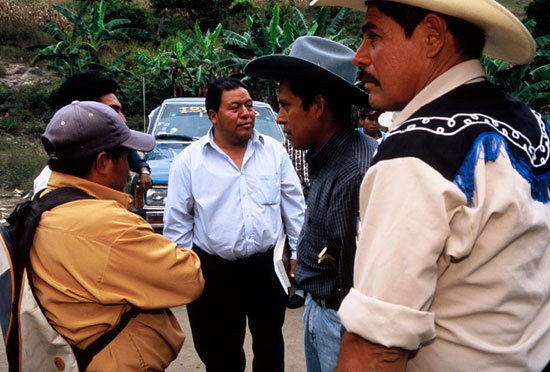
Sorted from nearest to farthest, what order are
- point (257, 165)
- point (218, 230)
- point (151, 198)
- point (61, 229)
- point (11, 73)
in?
point (61, 229) → point (218, 230) → point (257, 165) → point (151, 198) → point (11, 73)

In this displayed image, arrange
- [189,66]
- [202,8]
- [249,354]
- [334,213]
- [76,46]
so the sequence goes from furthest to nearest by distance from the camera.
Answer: [202,8] < [189,66] < [76,46] < [249,354] < [334,213]

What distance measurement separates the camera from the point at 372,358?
983mm

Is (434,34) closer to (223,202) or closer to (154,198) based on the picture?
(223,202)

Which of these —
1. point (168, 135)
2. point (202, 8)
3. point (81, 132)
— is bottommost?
point (202, 8)

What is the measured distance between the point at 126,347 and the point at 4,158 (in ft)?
40.8

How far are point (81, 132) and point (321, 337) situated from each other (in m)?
1.27

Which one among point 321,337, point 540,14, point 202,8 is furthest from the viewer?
point 202,8

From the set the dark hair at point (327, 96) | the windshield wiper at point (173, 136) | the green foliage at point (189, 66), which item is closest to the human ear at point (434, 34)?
the dark hair at point (327, 96)

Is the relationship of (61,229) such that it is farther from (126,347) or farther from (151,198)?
(151,198)

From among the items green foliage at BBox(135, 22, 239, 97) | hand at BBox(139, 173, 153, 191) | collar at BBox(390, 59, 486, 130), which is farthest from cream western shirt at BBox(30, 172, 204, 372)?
green foliage at BBox(135, 22, 239, 97)

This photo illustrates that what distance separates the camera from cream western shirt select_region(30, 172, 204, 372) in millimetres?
1591

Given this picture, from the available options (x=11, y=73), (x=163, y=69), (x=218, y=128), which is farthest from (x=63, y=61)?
(x=218, y=128)

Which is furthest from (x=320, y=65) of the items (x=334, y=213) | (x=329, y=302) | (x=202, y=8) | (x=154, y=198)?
(x=202, y=8)

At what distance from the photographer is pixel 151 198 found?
187 inches
